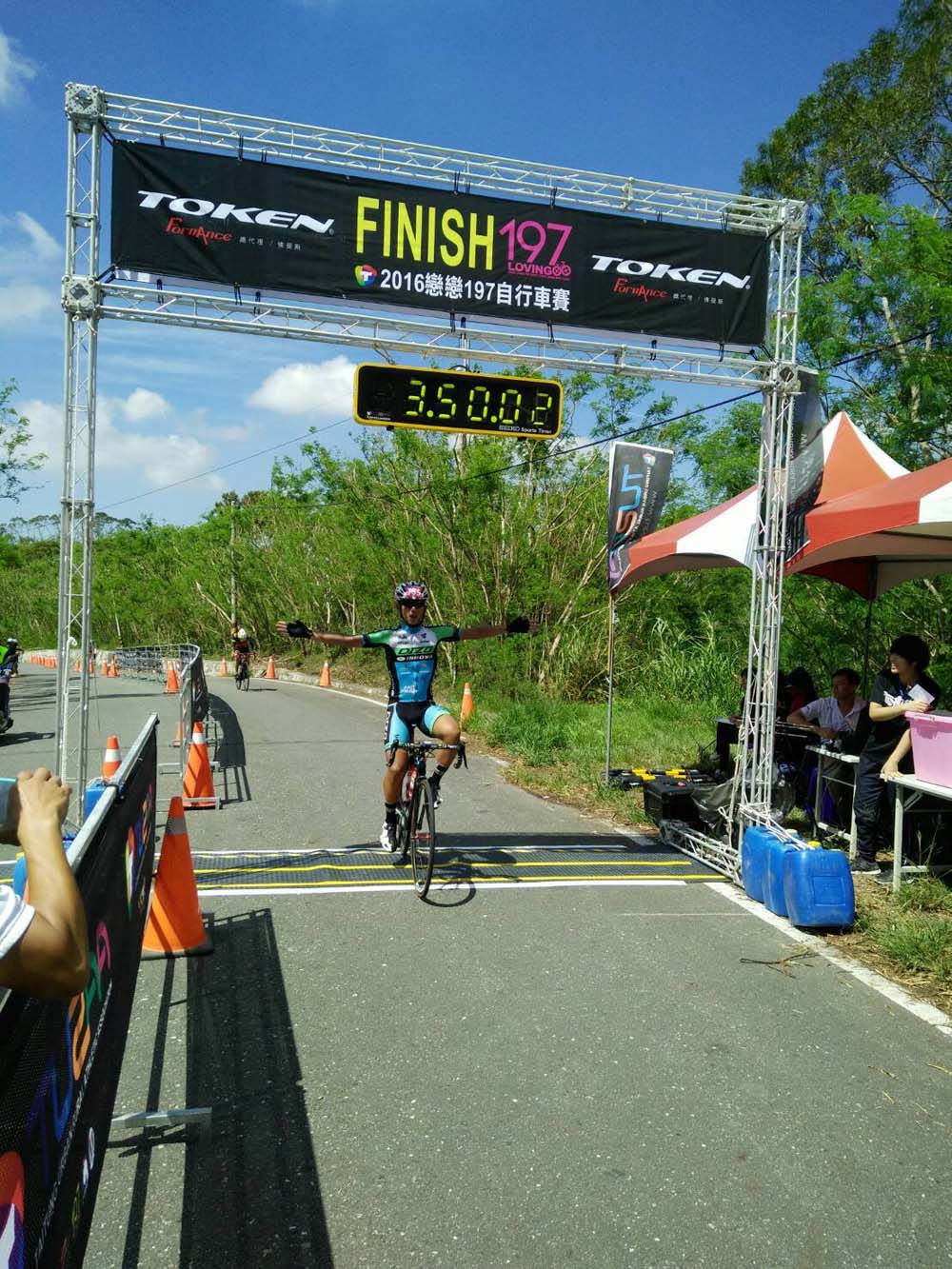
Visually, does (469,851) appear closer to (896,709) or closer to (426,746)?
(426,746)

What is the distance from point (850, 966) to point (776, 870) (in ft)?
3.23

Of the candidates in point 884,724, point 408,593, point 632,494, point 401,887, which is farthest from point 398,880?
point 632,494

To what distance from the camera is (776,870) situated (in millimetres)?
6316

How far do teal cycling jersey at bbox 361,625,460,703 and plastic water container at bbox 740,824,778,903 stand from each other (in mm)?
2701

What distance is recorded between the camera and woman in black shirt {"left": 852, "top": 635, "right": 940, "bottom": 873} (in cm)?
734

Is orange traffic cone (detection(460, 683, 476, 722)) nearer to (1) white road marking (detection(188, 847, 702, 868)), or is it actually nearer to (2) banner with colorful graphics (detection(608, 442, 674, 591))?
(2) banner with colorful graphics (detection(608, 442, 674, 591))

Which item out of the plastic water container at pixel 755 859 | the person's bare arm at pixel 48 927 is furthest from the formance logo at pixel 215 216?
the person's bare arm at pixel 48 927

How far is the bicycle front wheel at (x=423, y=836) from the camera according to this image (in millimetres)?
6473

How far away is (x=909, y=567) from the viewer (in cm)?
1057

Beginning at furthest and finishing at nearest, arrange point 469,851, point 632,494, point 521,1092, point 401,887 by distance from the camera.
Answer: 1. point 632,494
2. point 469,851
3. point 401,887
4. point 521,1092

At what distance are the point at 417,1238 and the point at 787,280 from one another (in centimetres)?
761

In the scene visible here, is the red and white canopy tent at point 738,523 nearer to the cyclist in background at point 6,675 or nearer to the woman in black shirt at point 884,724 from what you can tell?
the woman in black shirt at point 884,724

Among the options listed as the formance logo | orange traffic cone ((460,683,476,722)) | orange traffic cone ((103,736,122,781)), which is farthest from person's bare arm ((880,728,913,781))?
orange traffic cone ((460,683,476,722))

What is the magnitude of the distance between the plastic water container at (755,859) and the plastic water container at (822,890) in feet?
1.74
